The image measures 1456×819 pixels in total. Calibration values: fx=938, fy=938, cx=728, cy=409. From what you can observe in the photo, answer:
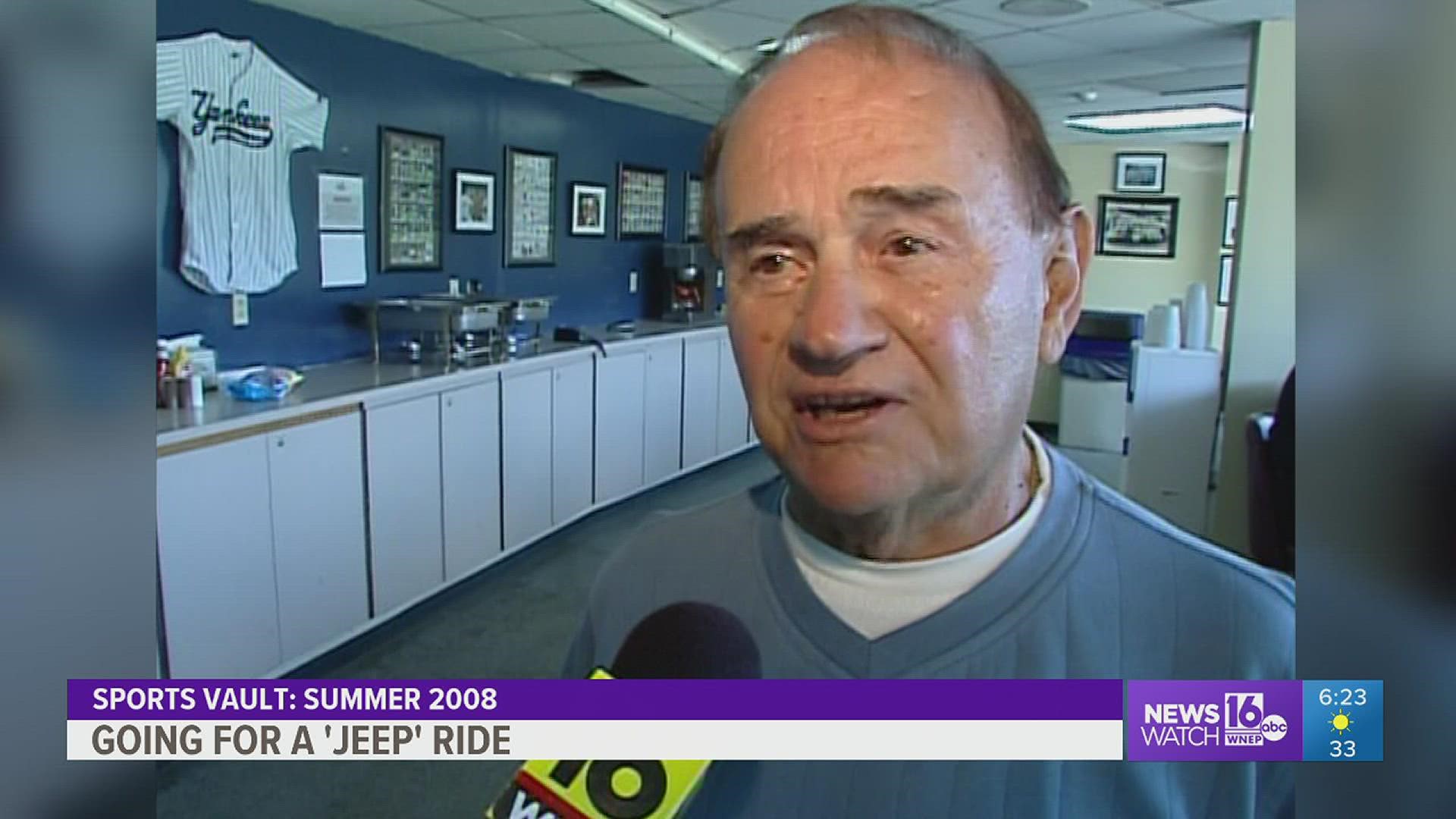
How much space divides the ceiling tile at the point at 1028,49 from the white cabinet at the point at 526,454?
2106 mm

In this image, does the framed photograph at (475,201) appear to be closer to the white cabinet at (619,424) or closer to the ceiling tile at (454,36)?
the ceiling tile at (454,36)

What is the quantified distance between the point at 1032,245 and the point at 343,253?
7.95 feet

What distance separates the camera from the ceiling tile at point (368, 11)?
2.18 metres

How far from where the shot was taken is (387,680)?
0.54 metres

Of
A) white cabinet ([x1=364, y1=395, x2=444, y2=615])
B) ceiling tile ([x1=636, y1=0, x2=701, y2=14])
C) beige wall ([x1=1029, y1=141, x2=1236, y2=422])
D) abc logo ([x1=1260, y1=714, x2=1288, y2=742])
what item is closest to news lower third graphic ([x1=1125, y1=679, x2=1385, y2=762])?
abc logo ([x1=1260, y1=714, x2=1288, y2=742])

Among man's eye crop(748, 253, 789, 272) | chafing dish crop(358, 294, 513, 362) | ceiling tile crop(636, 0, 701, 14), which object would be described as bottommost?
chafing dish crop(358, 294, 513, 362)

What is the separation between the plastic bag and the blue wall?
186mm

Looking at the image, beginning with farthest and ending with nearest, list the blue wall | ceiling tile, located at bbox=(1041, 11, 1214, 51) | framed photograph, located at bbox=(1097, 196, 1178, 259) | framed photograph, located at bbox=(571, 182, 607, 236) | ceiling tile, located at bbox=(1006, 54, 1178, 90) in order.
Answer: framed photograph, located at bbox=(571, 182, 607, 236), the blue wall, ceiling tile, located at bbox=(1041, 11, 1214, 51), framed photograph, located at bbox=(1097, 196, 1178, 259), ceiling tile, located at bbox=(1006, 54, 1178, 90)

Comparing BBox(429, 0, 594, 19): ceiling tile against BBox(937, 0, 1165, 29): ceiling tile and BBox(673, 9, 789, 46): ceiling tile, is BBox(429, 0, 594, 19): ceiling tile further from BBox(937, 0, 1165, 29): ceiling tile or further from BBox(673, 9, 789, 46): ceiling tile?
BBox(937, 0, 1165, 29): ceiling tile

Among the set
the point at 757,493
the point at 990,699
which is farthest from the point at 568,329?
the point at 990,699

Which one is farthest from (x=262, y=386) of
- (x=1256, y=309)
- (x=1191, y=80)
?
(x=1256, y=309)

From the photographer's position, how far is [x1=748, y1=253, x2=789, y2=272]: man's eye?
21.8 inches

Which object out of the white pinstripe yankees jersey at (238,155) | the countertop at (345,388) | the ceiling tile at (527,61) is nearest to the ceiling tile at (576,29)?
the ceiling tile at (527,61)

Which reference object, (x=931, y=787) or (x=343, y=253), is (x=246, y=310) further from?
(x=931, y=787)
